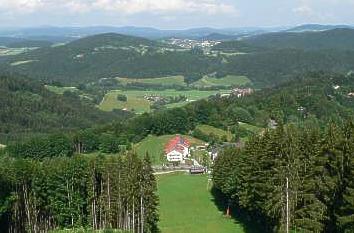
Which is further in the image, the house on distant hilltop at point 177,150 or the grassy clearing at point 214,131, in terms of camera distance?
the grassy clearing at point 214,131

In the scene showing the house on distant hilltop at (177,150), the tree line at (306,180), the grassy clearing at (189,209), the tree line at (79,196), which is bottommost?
the house on distant hilltop at (177,150)

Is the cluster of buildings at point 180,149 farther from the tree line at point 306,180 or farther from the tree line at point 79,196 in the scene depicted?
the tree line at point 306,180

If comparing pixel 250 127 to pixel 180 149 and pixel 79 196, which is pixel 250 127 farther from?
pixel 79 196

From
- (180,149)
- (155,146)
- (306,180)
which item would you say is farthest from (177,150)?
(306,180)

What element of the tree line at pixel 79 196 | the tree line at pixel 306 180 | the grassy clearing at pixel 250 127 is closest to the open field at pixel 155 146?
the grassy clearing at pixel 250 127

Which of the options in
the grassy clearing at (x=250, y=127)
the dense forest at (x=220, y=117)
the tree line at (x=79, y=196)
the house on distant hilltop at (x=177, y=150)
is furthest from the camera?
the grassy clearing at (x=250, y=127)

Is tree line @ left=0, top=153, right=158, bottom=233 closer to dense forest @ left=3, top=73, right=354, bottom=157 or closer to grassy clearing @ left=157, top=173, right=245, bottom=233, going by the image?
grassy clearing @ left=157, top=173, right=245, bottom=233

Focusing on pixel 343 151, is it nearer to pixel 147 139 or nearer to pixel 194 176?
pixel 194 176

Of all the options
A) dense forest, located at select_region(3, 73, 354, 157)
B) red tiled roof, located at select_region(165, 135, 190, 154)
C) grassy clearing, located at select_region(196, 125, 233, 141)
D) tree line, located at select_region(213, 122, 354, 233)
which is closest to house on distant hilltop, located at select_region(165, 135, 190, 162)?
red tiled roof, located at select_region(165, 135, 190, 154)
